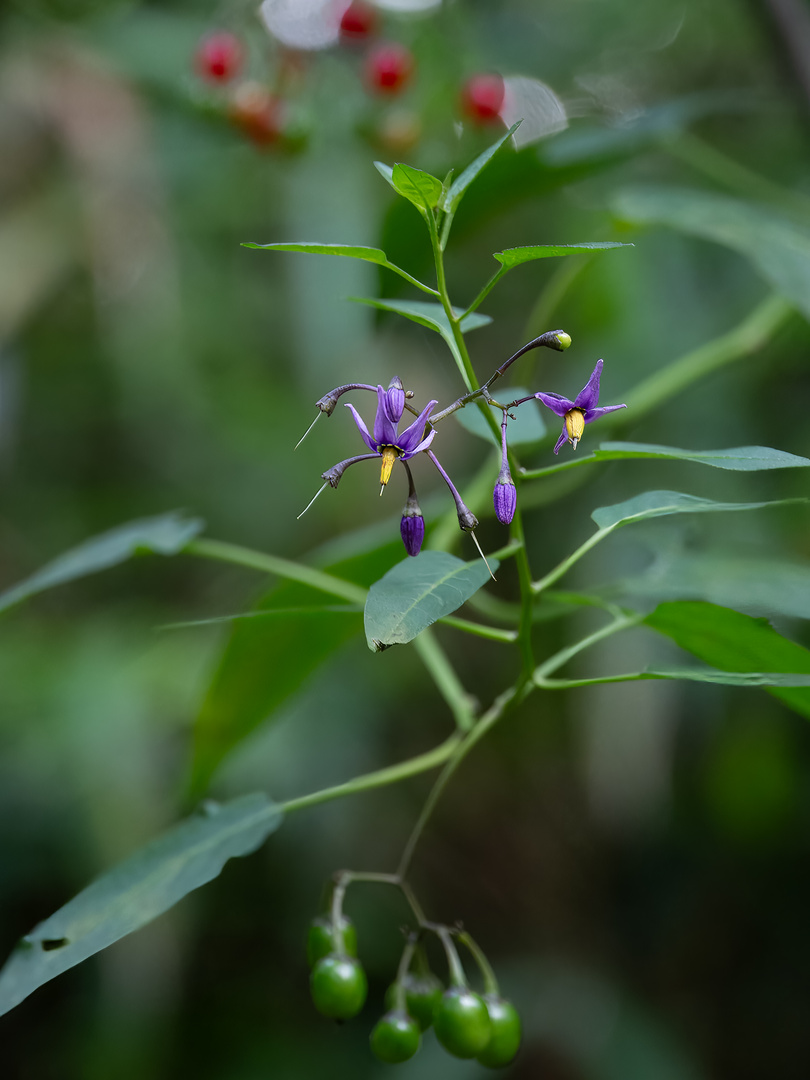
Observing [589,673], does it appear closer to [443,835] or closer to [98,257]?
[443,835]

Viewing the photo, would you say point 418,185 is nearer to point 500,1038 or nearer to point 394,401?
point 394,401

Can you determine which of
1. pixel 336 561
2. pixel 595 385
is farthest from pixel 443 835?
pixel 595 385

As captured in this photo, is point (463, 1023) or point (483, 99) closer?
point (463, 1023)

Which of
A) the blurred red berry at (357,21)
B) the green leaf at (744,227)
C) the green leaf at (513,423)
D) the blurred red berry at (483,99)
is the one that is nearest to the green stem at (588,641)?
the green leaf at (513,423)

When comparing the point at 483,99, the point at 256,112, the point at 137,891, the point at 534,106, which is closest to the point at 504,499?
the point at 137,891

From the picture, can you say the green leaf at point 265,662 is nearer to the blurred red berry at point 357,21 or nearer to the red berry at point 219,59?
the red berry at point 219,59

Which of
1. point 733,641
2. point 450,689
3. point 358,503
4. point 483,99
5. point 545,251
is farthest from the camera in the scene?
point 358,503

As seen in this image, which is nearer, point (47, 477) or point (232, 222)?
point (232, 222)

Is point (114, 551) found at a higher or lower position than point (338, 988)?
higher
